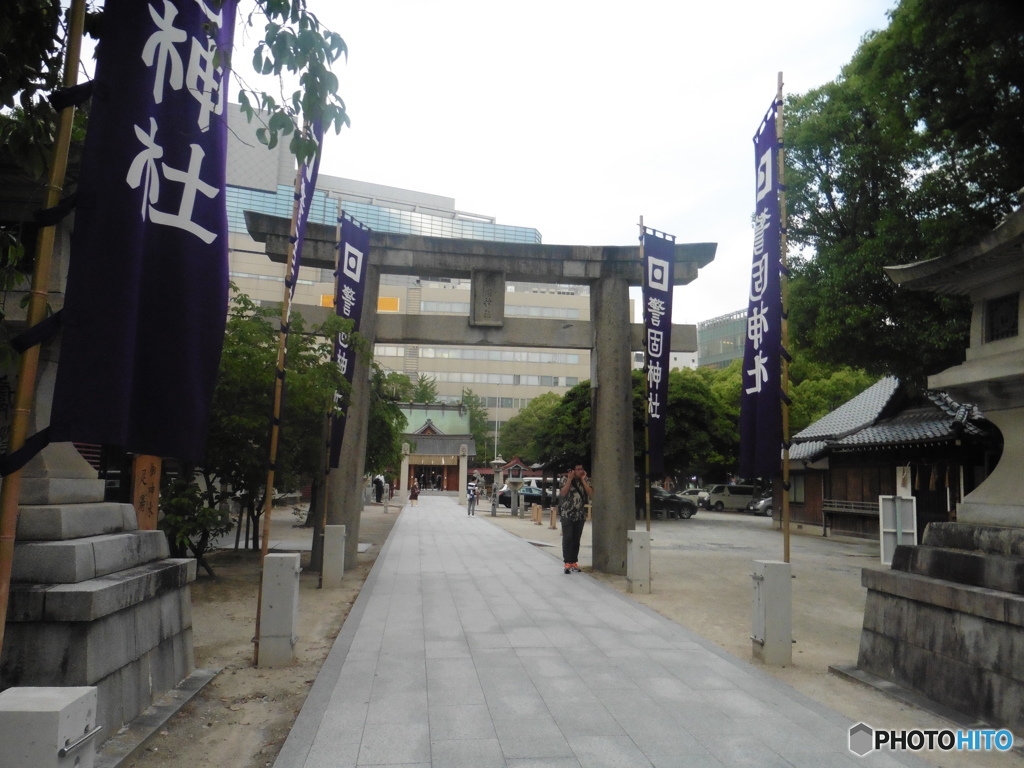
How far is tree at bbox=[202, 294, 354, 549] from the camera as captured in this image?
9719 millimetres

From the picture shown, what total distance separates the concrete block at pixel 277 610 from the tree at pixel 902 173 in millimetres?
9877

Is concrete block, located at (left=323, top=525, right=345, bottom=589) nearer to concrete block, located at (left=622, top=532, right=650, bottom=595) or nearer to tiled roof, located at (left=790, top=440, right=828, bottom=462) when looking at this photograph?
concrete block, located at (left=622, top=532, right=650, bottom=595)

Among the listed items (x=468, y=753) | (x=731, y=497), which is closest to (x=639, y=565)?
(x=468, y=753)

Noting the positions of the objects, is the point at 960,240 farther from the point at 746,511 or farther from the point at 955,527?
the point at 746,511

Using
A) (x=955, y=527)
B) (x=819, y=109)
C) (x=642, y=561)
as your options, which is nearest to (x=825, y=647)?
(x=955, y=527)

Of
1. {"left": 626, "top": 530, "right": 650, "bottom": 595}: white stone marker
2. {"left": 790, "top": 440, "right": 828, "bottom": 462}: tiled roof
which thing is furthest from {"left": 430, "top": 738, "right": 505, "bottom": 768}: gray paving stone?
{"left": 790, "top": 440, "right": 828, "bottom": 462}: tiled roof

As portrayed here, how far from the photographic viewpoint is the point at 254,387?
10.4 metres

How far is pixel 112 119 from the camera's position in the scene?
310 cm

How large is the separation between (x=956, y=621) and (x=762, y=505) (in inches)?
1282

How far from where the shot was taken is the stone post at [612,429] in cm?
1197

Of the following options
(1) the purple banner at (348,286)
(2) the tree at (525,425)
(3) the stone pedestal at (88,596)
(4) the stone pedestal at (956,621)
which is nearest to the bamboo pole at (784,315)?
(4) the stone pedestal at (956,621)

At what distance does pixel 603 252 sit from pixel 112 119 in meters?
10.1

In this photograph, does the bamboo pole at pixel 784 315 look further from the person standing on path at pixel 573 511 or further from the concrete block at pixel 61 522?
the concrete block at pixel 61 522

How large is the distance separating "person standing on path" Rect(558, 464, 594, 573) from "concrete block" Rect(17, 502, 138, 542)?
7.94 m
